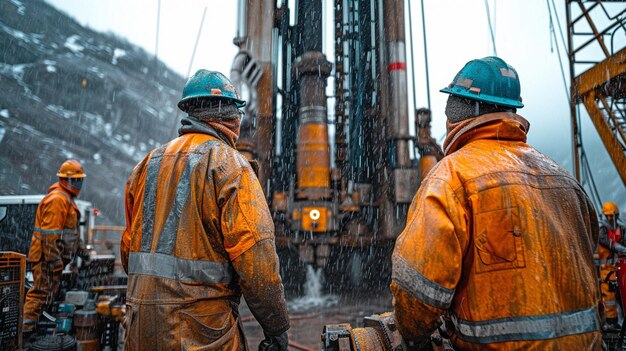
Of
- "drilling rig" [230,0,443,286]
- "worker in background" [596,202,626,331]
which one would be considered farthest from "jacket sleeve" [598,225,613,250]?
"drilling rig" [230,0,443,286]

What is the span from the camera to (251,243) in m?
1.77

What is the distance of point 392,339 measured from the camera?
1.75 meters

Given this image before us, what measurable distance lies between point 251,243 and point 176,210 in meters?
0.36

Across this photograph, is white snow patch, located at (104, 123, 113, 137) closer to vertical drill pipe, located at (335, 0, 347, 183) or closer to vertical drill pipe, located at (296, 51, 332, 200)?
vertical drill pipe, located at (335, 0, 347, 183)

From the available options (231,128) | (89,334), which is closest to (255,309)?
(231,128)

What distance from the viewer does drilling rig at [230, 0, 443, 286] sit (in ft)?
23.2

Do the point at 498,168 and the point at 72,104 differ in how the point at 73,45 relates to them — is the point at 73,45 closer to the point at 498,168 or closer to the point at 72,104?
the point at 72,104

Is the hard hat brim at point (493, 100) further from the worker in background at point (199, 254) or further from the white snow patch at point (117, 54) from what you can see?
the white snow patch at point (117, 54)

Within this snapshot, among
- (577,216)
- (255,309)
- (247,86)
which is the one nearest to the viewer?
(577,216)

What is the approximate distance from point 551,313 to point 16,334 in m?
4.11

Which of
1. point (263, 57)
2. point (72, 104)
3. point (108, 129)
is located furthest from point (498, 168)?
point (72, 104)

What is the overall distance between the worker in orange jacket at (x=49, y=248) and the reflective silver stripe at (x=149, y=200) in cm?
350

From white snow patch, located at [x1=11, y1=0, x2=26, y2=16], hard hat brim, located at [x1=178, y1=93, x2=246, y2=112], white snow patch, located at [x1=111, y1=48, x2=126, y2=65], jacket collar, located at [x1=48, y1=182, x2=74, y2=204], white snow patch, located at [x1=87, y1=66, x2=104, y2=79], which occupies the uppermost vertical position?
white snow patch, located at [x1=11, y1=0, x2=26, y2=16]

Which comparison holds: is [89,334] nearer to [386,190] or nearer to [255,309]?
[255,309]
